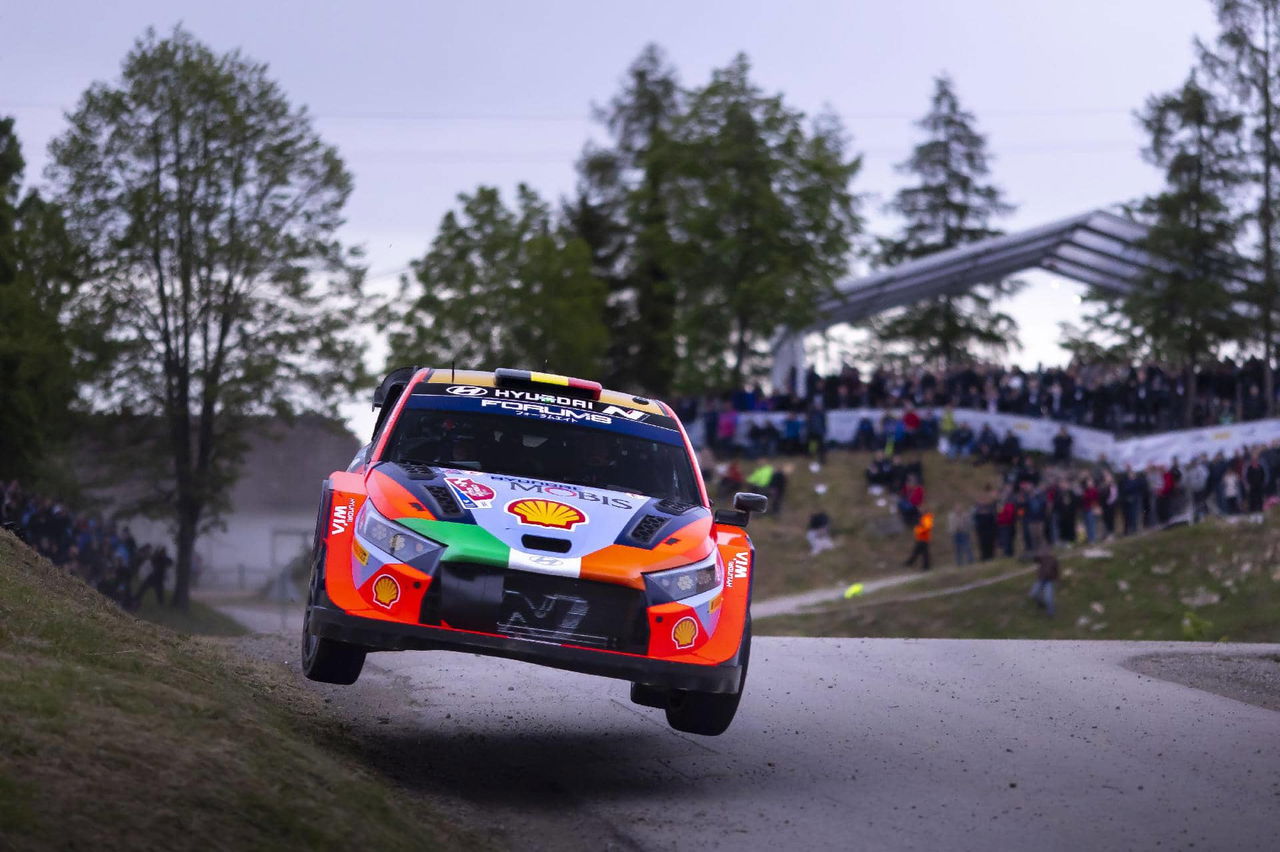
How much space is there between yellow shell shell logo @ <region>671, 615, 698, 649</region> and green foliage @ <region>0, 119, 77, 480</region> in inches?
1159

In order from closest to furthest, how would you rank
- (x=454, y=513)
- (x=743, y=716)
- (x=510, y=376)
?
(x=454, y=513), (x=510, y=376), (x=743, y=716)

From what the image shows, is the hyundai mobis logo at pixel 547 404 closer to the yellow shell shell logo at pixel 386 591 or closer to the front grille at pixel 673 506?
the front grille at pixel 673 506

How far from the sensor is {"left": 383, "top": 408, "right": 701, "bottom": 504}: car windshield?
982cm

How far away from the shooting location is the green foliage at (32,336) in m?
36.0

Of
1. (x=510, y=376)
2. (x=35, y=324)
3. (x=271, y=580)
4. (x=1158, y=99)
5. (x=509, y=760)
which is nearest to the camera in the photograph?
(x=509, y=760)

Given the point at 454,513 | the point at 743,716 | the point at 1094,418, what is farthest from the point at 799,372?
the point at 454,513

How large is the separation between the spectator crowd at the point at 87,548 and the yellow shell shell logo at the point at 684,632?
20.5 m

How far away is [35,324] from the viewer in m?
36.7

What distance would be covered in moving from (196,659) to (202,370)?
98.4 feet

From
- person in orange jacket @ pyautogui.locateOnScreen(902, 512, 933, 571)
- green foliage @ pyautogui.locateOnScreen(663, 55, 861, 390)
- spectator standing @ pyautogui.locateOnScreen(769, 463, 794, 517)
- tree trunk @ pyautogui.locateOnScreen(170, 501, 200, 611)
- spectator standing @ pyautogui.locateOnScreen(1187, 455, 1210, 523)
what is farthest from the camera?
green foliage @ pyautogui.locateOnScreen(663, 55, 861, 390)

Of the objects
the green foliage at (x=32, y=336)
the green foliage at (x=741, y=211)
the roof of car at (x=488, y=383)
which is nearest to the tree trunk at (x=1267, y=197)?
the green foliage at (x=741, y=211)


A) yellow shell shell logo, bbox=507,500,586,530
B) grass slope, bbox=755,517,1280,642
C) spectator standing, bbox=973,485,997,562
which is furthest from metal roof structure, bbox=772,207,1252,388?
yellow shell shell logo, bbox=507,500,586,530

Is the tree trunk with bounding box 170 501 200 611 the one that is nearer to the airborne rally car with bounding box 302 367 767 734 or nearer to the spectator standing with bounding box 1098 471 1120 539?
the spectator standing with bounding box 1098 471 1120 539

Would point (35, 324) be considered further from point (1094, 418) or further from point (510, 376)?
point (510, 376)
